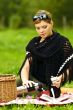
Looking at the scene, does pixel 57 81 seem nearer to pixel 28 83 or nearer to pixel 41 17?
pixel 28 83

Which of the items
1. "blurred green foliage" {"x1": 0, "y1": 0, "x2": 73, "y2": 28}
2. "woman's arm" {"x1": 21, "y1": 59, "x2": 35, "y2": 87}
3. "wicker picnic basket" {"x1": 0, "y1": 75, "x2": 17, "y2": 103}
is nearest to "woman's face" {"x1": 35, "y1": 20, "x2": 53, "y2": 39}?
"woman's arm" {"x1": 21, "y1": 59, "x2": 35, "y2": 87}

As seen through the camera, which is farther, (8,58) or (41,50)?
(8,58)

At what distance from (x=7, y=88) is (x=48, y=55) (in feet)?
2.64

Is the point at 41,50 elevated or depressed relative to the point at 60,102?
elevated

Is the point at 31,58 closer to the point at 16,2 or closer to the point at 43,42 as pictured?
the point at 43,42

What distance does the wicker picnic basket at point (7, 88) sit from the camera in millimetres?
8227

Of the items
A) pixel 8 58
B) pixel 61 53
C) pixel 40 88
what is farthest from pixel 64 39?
pixel 8 58

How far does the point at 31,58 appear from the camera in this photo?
8.88m

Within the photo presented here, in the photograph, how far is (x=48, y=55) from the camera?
8.56 m

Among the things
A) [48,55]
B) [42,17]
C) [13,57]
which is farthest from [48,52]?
[13,57]

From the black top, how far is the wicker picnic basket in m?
0.58

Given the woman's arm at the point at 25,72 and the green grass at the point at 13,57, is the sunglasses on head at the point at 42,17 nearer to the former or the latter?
the woman's arm at the point at 25,72

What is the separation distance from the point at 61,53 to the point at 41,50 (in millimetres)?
332

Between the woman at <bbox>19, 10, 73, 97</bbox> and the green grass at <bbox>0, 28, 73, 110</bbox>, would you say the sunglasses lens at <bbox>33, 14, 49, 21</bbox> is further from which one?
the green grass at <bbox>0, 28, 73, 110</bbox>
